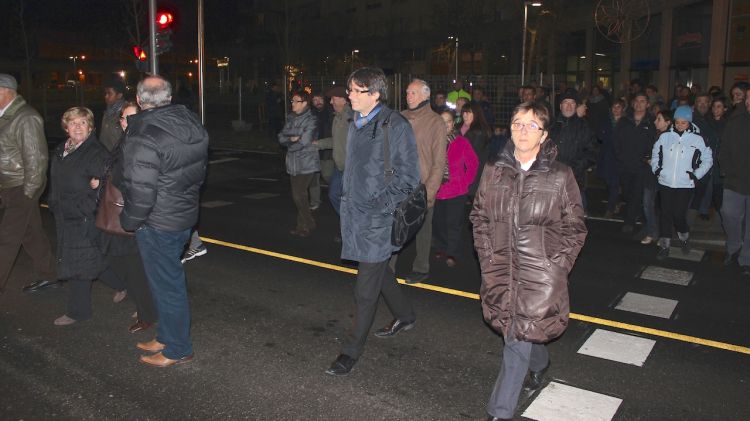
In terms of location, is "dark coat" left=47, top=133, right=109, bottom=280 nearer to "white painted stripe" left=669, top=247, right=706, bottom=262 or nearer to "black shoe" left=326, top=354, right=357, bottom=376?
"black shoe" left=326, top=354, right=357, bottom=376

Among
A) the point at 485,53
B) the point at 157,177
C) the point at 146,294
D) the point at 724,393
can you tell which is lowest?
the point at 724,393

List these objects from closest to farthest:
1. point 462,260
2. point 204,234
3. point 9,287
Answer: point 9,287 → point 462,260 → point 204,234

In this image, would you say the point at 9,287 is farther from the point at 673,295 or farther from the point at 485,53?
the point at 485,53

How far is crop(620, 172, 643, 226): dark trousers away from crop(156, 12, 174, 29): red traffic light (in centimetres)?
915

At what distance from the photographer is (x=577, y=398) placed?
4664 millimetres

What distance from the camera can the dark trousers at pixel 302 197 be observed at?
31.1ft

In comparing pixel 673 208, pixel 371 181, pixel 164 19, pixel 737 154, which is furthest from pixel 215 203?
pixel 737 154

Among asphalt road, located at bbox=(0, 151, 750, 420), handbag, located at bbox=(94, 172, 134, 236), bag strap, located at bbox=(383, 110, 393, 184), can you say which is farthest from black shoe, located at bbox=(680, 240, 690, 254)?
handbag, located at bbox=(94, 172, 134, 236)

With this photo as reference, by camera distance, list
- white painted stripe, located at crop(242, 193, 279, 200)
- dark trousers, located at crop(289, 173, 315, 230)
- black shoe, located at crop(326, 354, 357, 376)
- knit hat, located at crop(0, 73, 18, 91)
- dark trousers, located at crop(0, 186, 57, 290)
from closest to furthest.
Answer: black shoe, located at crop(326, 354, 357, 376), knit hat, located at crop(0, 73, 18, 91), dark trousers, located at crop(0, 186, 57, 290), dark trousers, located at crop(289, 173, 315, 230), white painted stripe, located at crop(242, 193, 279, 200)

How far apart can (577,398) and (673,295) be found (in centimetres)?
290

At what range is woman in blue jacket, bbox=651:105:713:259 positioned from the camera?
796cm

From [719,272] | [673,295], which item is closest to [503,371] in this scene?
[673,295]

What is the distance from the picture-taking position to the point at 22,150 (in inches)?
251

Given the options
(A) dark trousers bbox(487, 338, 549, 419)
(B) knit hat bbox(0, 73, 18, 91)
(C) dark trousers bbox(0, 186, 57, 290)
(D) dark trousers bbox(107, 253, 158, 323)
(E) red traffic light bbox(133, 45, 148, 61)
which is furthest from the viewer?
(E) red traffic light bbox(133, 45, 148, 61)
